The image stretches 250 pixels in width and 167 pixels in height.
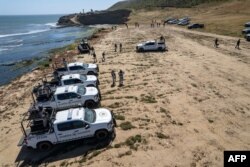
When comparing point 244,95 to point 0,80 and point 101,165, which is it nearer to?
point 101,165

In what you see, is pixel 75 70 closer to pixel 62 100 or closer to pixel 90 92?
pixel 90 92

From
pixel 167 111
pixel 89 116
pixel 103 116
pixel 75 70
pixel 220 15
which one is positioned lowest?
pixel 220 15

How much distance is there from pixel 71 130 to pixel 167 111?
297 inches

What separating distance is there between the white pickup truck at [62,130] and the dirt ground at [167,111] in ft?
2.81

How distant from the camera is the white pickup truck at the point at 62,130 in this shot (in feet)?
58.2

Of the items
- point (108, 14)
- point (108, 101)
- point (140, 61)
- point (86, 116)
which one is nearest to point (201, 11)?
point (108, 14)

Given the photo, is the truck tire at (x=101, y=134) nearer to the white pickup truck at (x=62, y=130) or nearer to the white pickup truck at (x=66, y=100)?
the white pickup truck at (x=62, y=130)

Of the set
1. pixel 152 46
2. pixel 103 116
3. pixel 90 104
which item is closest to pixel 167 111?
pixel 103 116

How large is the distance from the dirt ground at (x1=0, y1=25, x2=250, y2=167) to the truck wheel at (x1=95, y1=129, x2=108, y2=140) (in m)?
0.70

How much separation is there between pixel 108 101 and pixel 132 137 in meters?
6.86

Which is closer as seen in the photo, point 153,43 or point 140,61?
point 140,61

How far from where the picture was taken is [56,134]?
1783 centimetres

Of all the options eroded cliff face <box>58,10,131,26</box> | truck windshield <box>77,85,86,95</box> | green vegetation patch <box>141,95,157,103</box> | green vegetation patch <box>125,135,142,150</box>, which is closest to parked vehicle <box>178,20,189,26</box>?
eroded cliff face <box>58,10,131,26</box>

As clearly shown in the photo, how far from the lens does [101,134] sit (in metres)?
18.2
